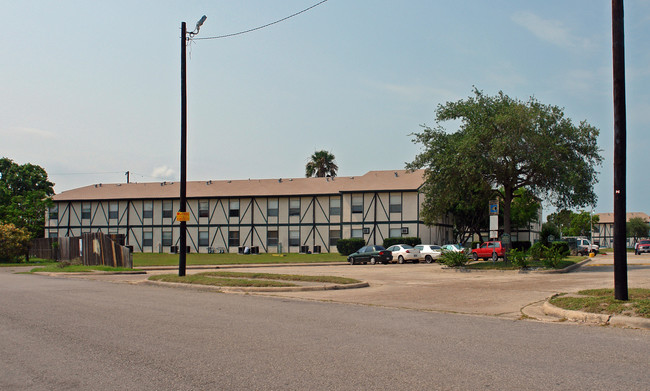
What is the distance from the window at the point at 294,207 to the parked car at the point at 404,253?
17.5 meters

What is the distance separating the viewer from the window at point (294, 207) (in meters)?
57.3

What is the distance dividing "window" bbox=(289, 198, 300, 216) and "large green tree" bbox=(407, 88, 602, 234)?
24.4m

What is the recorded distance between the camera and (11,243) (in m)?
42.9

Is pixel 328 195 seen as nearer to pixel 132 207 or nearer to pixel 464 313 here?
pixel 132 207

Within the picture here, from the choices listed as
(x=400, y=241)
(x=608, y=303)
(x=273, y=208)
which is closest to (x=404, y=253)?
(x=400, y=241)

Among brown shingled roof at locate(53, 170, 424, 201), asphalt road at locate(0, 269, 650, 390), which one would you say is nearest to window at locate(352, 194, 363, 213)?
brown shingled roof at locate(53, 170, 424, 201)

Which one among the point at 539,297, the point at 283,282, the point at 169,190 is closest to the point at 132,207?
the point at 169,190

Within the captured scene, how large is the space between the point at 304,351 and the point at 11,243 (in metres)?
41.4

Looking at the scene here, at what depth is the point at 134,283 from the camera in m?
22.8

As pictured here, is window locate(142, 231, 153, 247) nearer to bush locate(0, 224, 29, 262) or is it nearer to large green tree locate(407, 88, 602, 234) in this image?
bush locate(0, 224, 29, 262)

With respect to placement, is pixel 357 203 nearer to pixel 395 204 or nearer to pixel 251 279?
pixel 395 204

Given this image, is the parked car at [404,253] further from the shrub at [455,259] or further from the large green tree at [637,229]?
the large green tree at [637,229]

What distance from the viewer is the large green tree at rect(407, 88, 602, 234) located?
3061cm

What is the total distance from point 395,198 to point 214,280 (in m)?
34.2
